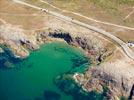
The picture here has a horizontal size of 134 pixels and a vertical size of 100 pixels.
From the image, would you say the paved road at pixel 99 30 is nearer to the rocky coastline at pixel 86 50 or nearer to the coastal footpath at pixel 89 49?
the coastal footpath at pixel 89 49

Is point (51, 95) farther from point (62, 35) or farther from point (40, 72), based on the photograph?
point (62, 35)

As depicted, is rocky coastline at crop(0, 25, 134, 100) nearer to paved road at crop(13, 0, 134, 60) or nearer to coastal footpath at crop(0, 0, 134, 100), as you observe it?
coastal footpath at crop(0, 0, 134, 100)

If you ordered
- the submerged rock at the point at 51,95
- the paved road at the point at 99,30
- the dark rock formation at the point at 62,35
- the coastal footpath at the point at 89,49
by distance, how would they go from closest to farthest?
the submerged rock at the point at 51,95
the coastal footpath at the point at 89,49
the paved road at the point at 99,30
the dark rock formation at the point at 62,35

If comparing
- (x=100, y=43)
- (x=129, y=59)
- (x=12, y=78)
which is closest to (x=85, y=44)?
(x=100, y=43)

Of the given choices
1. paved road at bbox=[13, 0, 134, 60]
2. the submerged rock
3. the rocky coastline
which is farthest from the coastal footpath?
the submerged rock

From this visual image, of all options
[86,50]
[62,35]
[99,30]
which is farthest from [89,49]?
[62,35]

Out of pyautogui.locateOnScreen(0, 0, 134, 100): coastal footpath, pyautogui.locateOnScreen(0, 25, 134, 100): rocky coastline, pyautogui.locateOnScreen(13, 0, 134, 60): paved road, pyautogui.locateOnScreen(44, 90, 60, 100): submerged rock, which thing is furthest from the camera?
pyautogui.locateOnScreen(13, 0, 134, 60): paved road

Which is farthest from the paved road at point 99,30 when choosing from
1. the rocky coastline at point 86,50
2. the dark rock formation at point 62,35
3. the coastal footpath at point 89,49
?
the dark rock formation at point 62,35

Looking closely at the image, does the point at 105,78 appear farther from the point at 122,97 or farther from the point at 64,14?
the point at 64,14
